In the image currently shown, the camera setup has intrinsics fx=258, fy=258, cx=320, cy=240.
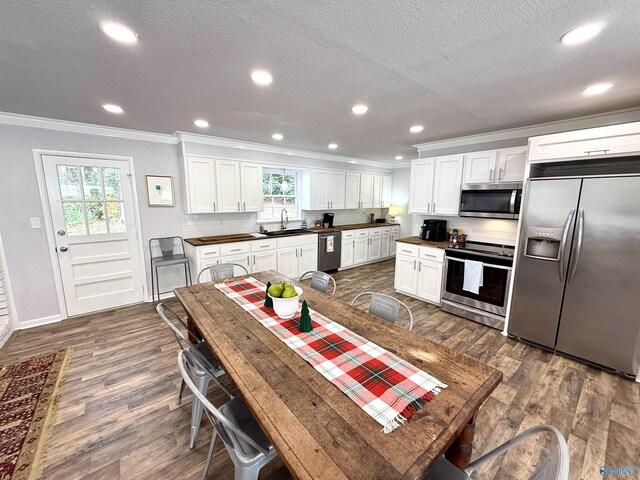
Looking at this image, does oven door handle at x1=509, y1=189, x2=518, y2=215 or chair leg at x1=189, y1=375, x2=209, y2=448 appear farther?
oven door handle at x1=509, y1=189, x2=518, y2=215

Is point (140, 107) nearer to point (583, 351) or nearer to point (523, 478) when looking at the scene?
point (523, 478)

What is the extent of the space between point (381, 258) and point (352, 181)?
2.04 m

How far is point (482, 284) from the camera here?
3.21 m

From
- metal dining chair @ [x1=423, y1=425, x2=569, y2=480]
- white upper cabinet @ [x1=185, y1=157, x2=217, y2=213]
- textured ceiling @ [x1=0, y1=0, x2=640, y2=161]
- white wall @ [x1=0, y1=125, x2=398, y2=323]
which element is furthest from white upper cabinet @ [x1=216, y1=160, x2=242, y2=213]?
metal dining chair @ [x1=423, y1=425, x2=569, y2=480]

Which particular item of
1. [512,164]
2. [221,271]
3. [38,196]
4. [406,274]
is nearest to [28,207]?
[38,196]

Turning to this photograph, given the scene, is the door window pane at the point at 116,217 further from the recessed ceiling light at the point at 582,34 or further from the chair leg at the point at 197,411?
the recessed ceiling light at the point at 582,34

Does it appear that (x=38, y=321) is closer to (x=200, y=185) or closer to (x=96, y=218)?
(x=96, y=218)

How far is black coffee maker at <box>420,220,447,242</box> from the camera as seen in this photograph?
407 centimetres

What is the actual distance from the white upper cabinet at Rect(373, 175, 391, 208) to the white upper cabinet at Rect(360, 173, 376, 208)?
0.47ft

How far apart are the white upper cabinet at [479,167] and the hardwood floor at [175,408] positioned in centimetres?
199

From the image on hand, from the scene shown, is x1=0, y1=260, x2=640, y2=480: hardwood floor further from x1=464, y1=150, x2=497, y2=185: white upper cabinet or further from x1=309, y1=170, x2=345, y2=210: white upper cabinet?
x1=309, y1=170, x2=345, y2=210: white upper cabinet

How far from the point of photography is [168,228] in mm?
3951

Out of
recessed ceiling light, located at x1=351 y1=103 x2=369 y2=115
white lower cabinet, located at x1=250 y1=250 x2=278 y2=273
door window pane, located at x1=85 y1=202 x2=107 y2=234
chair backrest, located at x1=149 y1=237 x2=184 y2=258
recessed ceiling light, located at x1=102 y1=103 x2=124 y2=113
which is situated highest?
recessed ceiling light, located at x1=102 y1=103 x2=124 y2=113

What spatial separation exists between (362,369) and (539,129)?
3.76 metres
